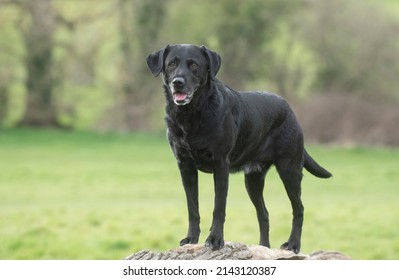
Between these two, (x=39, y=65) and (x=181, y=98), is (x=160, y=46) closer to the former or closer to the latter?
(x=39, y=65)

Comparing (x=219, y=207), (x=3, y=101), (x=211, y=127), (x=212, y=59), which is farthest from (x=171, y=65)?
(x=3, y=101)

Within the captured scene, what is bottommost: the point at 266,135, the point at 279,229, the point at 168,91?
the point at 279,229

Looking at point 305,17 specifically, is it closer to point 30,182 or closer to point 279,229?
point 30,182

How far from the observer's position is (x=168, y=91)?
5.69 metres

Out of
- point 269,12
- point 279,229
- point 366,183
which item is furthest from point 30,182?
point 269,12

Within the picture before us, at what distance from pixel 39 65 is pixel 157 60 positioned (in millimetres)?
36387

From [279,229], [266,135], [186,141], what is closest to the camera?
[186,141]

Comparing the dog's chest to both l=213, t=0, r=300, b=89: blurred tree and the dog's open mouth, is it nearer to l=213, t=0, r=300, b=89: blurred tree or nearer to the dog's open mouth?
the dog's open mouth

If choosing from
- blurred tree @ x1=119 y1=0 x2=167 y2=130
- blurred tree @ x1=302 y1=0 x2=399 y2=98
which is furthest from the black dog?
blurred tree @ x1=302 y1=0 x2=399 y2=98

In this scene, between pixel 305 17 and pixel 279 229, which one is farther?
pixel 305 17

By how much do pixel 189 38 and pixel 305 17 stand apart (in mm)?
6526

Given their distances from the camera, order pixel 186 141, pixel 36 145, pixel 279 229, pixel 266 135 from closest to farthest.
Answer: pixel 186 141 < pixel 266 135 < pixel 279 229 < pixel 36 145

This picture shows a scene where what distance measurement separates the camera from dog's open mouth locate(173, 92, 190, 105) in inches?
212

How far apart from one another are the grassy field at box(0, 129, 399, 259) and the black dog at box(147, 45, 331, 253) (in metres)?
6.73
